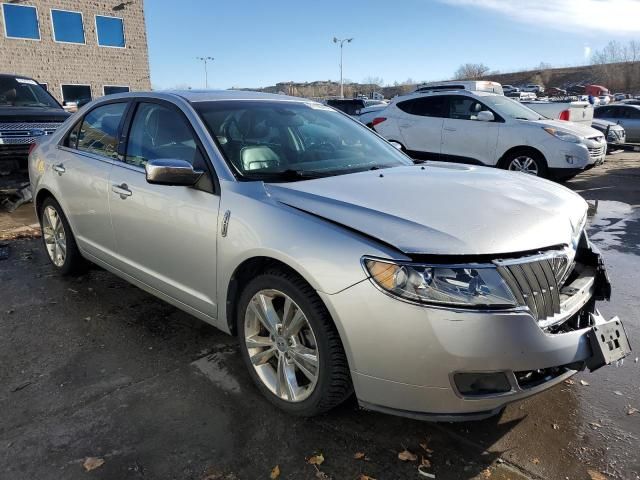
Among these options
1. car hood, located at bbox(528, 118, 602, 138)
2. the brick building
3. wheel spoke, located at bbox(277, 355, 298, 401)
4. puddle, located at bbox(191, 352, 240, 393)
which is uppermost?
the brick building

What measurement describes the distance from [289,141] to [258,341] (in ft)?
4.46

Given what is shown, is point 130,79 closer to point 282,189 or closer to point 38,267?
point 38,267

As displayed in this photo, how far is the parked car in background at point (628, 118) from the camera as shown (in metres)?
17.9

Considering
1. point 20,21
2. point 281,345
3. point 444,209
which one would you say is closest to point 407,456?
point 281,345

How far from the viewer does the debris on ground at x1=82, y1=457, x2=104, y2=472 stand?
238 centimetres

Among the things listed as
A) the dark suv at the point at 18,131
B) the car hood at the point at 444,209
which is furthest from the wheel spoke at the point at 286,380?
the dark suv at the point at 18,131

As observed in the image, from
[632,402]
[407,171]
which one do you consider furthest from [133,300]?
[632,402]

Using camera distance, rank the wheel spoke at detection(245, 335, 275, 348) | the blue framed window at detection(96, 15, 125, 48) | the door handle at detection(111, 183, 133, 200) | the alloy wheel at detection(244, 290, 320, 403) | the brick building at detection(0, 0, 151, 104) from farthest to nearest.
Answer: the blue framed window at detection(96, 15, 125, 48), the brick building at detection(0, 0, 151, 104), the door handle at detection(111, 183, 133, 200), the wheel spoke at detection(245, 335, 275, 348), the alloy wheel at detection(244, 290, 320, 403)

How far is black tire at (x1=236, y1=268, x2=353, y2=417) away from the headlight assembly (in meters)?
7.82

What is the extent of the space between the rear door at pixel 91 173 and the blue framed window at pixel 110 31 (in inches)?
1019

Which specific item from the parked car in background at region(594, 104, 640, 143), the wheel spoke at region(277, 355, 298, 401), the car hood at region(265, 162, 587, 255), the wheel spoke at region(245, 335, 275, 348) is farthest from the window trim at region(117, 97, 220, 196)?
the parked car in background at region(594, 104, 640, 143)

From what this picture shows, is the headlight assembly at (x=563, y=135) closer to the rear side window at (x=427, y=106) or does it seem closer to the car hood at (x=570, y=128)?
the car hood at (x=570, y=128)

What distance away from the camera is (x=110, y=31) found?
2712 cm

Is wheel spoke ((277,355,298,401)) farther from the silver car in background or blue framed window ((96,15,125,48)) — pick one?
blue framed window ((96,15,125,48))
